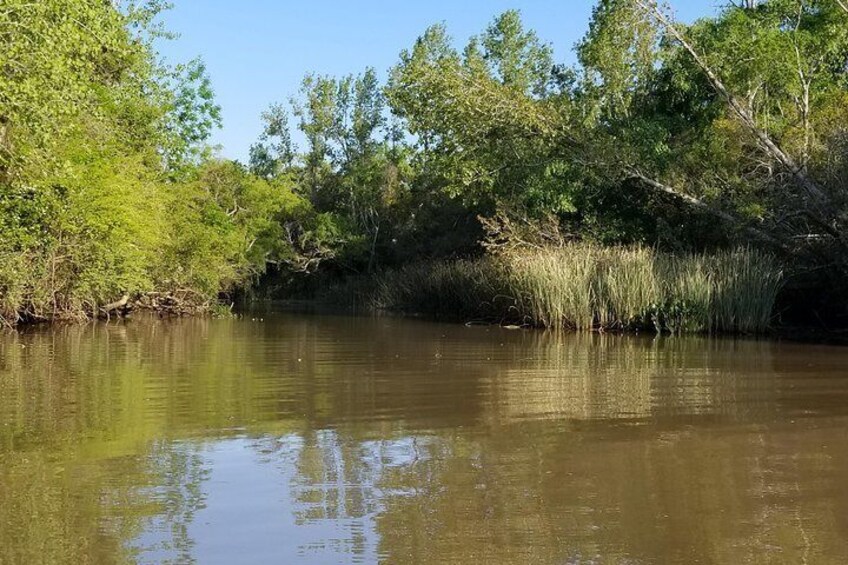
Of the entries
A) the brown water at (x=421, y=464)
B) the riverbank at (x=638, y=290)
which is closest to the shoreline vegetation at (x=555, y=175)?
the riverbank at (x=638, y=290)

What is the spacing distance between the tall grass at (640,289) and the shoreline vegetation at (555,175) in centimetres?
5

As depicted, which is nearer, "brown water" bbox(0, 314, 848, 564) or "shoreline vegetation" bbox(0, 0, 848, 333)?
"brown water" bbox(0, 314, 848, 564)

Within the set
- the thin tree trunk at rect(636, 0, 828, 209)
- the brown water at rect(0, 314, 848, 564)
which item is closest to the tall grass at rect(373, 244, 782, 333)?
the thin tree trunk at rect(636, 0, 828, 209)

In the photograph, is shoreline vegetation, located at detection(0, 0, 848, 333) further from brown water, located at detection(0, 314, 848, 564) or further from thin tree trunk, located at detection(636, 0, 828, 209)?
brown water, located at detection(0, 314, 848, 564)

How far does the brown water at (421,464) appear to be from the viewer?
4.16 metres

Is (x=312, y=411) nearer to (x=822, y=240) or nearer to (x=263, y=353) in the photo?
(x=263, y=353)

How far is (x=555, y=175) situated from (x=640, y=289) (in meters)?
7.18

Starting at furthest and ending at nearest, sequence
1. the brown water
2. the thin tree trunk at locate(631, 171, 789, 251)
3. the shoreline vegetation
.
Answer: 1. the thin tree trunk at locate(631, 171, 789, 251)
2. the shoreline vegetation
3. the brown water

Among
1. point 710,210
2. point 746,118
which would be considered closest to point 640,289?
point 710,210

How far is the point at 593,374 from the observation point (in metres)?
11.0

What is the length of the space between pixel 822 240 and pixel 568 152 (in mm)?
6620

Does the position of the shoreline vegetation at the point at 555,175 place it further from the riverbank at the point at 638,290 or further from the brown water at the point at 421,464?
the brown water at the point at 421,464

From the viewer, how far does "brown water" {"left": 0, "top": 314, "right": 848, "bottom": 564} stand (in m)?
4.16

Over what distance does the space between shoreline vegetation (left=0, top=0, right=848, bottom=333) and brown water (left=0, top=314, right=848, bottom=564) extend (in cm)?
583
